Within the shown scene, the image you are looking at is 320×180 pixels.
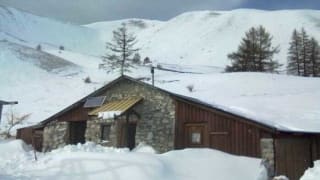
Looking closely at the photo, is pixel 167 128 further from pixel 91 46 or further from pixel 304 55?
pixel 91 46

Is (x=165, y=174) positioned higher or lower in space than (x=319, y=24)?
lower

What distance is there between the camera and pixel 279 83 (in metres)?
41.7

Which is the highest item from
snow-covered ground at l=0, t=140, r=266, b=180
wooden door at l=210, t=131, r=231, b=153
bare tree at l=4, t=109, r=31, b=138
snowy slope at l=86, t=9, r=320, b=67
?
snowy slope at l=86, t=9, r=320, b=67

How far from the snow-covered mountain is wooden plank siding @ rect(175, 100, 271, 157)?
21.9m

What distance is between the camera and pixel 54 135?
26547 mm

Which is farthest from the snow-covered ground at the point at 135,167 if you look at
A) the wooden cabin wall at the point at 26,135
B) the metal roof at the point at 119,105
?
the wooden cabin wall at the point at 26,135

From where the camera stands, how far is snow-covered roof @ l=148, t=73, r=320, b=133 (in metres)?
22.9

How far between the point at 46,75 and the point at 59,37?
163 ft

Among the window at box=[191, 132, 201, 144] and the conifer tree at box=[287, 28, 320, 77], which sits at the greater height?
the conifer tree at box=[287, 28, 320, 77]

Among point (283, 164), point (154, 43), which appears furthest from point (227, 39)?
point (283, 164)

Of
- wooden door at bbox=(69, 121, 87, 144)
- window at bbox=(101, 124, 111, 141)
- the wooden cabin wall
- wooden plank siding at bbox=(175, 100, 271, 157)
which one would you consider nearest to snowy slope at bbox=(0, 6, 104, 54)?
the wooden cabin wall

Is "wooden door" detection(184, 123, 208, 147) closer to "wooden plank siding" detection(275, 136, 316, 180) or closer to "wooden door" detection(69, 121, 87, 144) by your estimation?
"wooden plank siding" detection(275, 136, 316, 180)

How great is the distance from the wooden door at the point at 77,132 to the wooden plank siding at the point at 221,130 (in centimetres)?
674

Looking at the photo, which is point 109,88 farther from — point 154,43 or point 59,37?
point 59,37
